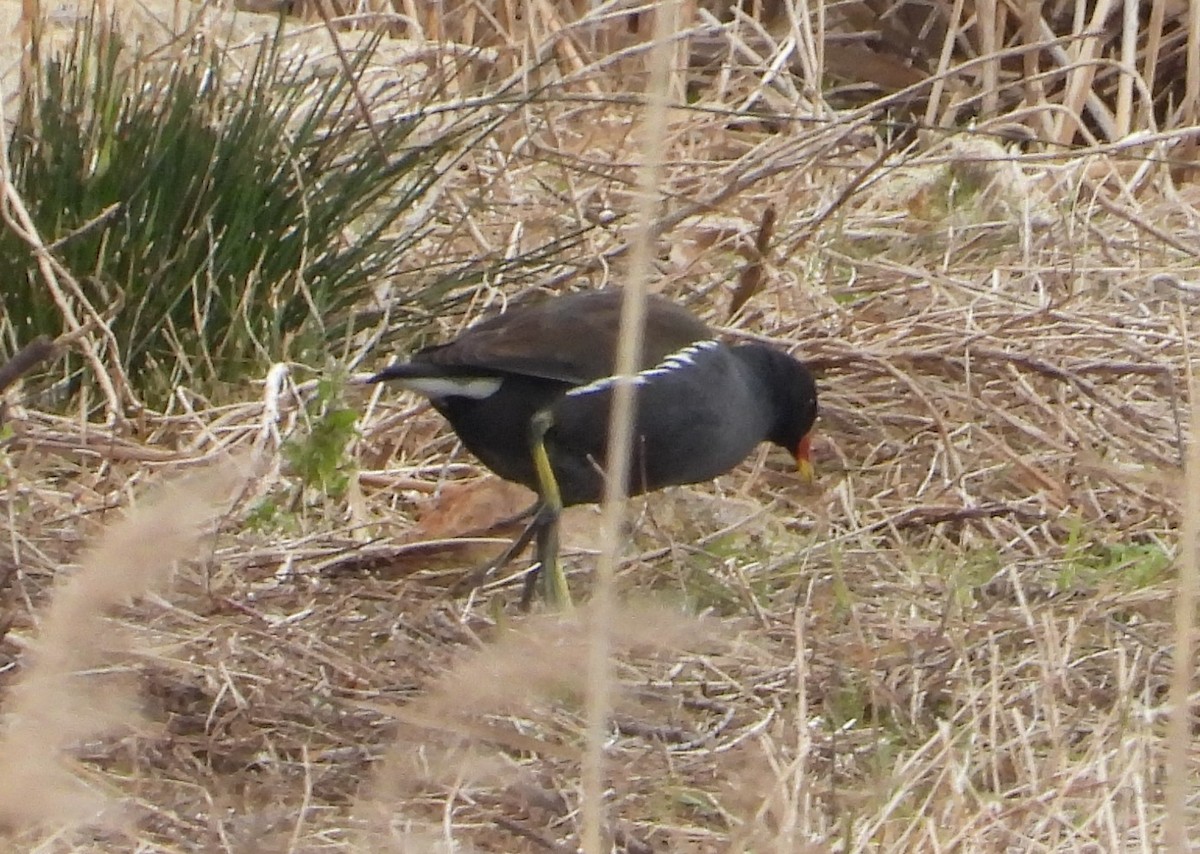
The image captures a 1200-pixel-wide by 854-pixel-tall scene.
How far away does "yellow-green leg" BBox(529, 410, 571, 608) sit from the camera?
271 centimetres

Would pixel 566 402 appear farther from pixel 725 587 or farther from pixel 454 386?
pixel 725 587

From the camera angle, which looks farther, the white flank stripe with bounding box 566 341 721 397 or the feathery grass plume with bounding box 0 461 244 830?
the white flank stripe with bounding box 566 341 721 397

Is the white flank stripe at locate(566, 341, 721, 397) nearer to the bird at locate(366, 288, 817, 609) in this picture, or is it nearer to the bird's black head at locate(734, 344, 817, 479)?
the bird at locate(366, 288, 817, 609)

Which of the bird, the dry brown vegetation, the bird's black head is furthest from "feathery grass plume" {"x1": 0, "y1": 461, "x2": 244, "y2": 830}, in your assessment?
the bird's black head

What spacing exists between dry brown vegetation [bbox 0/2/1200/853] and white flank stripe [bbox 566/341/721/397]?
24cm

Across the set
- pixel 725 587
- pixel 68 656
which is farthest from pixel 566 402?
pixel 68 656

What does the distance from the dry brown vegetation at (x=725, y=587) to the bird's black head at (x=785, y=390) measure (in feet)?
0.46

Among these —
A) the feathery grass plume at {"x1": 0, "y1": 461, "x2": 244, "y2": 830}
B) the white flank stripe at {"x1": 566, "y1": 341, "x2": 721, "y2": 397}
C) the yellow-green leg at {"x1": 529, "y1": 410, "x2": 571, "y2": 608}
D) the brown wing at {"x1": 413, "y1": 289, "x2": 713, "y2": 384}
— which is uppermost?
the feathery grass plume at {"x1": 0, "y1": 461, "x2": 244, "y2": 830}

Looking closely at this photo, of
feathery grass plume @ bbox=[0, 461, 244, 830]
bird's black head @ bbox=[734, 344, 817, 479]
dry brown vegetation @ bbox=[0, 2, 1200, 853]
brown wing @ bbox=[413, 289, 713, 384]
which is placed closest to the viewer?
feathery grass plume @ bbox=[0, 461, 244, 830]

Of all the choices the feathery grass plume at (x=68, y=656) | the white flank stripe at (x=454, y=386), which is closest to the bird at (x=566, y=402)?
the white flank stripe at (x=454, y=386)

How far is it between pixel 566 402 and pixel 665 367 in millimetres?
160

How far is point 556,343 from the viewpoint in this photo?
2746mm

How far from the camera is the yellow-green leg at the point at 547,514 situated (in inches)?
Result: 107

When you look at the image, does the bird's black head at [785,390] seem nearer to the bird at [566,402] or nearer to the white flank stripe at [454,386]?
the bird at [566,402]
